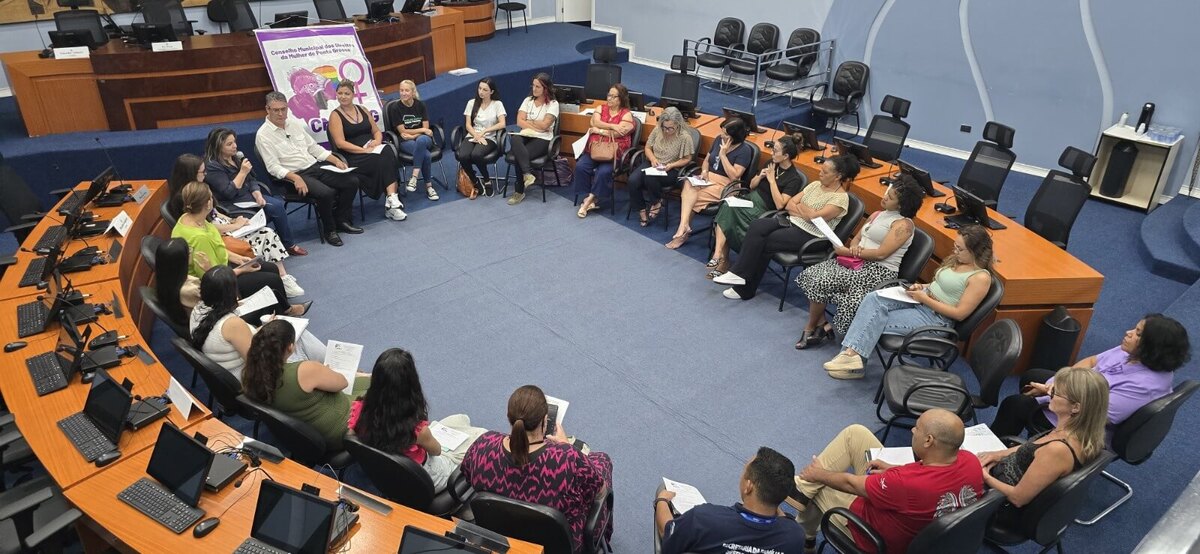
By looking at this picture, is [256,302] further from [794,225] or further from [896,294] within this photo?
[896,294]

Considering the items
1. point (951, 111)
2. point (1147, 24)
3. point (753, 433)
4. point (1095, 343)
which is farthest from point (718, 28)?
point (753, 433)

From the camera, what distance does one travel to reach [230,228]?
527 centimetres

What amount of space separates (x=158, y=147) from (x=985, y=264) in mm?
6839

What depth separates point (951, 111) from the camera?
8750mm

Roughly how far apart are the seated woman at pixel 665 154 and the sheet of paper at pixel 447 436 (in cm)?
367

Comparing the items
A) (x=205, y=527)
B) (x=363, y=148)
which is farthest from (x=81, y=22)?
(x=205, y=527)

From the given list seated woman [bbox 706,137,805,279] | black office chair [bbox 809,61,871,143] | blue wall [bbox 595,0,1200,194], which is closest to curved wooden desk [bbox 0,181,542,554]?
seated woman [bbox 706,137,805,279]

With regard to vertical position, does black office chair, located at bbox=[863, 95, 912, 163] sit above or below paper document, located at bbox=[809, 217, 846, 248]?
above

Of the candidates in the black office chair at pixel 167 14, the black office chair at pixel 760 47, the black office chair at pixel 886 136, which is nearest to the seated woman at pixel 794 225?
the black office chair at pixel 886 136

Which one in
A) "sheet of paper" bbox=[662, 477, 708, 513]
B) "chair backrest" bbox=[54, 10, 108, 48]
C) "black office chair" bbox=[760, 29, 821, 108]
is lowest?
"sheet of paper" bbox=[662, 477, 708, 513]

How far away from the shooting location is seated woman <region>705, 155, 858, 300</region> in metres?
5.30

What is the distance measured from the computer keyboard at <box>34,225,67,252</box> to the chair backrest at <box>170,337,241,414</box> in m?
1.67

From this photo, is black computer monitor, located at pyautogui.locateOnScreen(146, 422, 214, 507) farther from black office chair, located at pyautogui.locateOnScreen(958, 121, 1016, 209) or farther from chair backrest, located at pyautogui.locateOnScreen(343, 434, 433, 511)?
black office chair, located at pyautogui.locateOnScreen(958, 121, 1016, 209)

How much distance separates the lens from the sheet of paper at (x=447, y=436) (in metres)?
3.51
